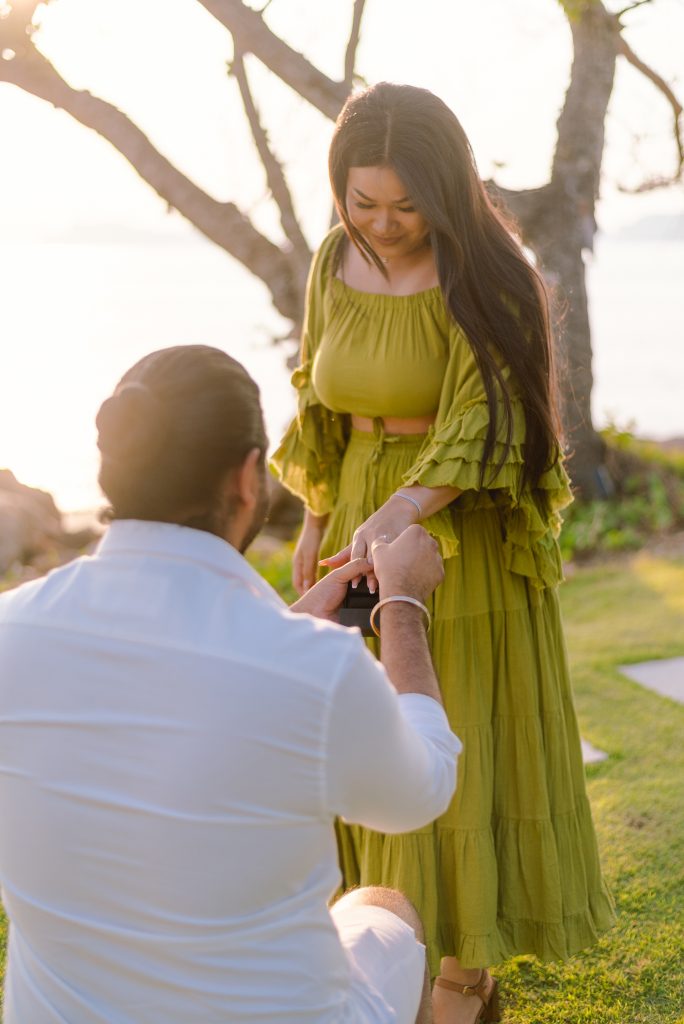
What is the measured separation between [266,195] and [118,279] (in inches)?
852

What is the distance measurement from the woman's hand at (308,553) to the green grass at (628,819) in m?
1.03

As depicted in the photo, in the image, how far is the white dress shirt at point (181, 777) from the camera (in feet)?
3.84

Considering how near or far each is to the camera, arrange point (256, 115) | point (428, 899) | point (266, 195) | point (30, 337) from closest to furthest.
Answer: point (428, 899) → point (256, 115) → point (266, 195) → point (30, 337)

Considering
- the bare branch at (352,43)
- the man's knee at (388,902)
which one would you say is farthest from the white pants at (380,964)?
the bare branch at (352,43)

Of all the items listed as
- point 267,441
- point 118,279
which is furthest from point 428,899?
point 118,279

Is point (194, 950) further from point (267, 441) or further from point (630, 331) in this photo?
point (630, 331)

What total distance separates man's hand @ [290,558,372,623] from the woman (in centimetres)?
23

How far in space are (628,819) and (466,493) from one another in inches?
58.8

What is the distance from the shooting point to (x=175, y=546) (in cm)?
125

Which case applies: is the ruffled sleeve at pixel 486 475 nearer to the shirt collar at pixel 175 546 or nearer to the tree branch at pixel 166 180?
the shirt collar at pixel 175 546

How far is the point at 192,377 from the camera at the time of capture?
48.9 inches

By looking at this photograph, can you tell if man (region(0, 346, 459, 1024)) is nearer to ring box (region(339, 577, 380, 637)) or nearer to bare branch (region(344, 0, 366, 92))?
ring box (region(339, 577, 380, 637))

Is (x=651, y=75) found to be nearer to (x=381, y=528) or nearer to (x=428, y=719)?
(x=381, y=528)

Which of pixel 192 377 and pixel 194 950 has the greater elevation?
pixel 192 377
